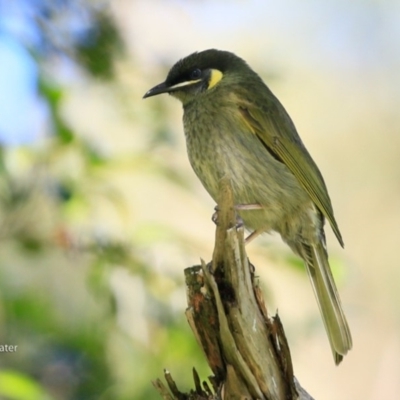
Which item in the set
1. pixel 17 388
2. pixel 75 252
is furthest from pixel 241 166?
pixel 17 388

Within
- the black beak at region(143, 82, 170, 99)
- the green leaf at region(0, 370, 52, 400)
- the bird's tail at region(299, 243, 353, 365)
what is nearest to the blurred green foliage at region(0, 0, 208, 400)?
the green leaf at region(0, 370, 52, 400)

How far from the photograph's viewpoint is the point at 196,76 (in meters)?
4.27

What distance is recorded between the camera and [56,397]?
4.62 m


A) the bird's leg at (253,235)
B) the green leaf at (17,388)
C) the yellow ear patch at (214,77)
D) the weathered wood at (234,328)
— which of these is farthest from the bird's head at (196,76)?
the green leaf at (17,388)

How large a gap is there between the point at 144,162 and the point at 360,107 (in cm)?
444

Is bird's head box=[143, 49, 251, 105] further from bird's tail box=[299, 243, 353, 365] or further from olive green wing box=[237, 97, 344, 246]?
bird's tail box=[299, 243, 353, 365]

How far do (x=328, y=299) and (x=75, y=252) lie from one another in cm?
123

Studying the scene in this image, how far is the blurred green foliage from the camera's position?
398 cm

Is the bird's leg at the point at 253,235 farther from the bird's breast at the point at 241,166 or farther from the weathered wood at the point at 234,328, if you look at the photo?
the weathered wood at the point at 234,328

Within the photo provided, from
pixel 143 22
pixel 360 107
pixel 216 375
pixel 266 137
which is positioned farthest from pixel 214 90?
pixel 360 107

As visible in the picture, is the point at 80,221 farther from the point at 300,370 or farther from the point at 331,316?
the point at 300,370

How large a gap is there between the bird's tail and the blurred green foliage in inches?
24.8

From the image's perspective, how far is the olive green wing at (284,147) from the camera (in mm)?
4008

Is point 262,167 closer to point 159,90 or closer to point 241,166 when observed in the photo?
point 241,166
